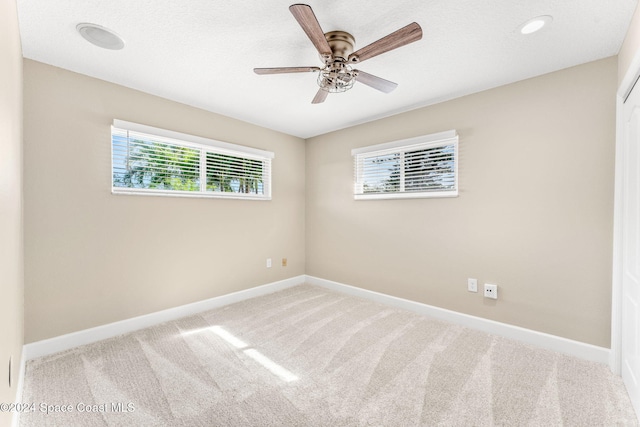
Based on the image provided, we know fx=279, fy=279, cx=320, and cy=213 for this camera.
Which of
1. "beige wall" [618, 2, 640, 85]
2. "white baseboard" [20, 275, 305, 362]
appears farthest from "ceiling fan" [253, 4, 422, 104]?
"white baseboard" [20, 275, 305, 362]

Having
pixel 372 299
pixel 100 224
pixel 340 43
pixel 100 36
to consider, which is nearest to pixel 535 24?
pixel 340 43

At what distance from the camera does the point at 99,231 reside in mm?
2465

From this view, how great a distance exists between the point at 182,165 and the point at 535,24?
320 centimetres

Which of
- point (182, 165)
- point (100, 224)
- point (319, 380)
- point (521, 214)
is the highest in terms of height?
point (182, 165)

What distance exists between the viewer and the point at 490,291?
8.64 feet

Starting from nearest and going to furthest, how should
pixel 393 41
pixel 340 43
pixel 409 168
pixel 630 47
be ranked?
1. pixel 393 41
2. pixel 630 47
3. pixel 340 43
4. pixel 409 168

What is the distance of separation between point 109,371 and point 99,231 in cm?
117

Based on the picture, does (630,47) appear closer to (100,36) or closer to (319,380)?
(319,380)

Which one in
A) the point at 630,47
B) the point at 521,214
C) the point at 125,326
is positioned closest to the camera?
the point at 630,47

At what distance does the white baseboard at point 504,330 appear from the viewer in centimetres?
216

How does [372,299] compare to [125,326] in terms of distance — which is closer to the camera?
[125,326]

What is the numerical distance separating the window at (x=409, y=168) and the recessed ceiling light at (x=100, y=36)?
2.61 meters

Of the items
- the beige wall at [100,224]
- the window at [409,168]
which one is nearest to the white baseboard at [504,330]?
the window at [409,168]

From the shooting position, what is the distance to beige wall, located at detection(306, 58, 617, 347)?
2.15m
